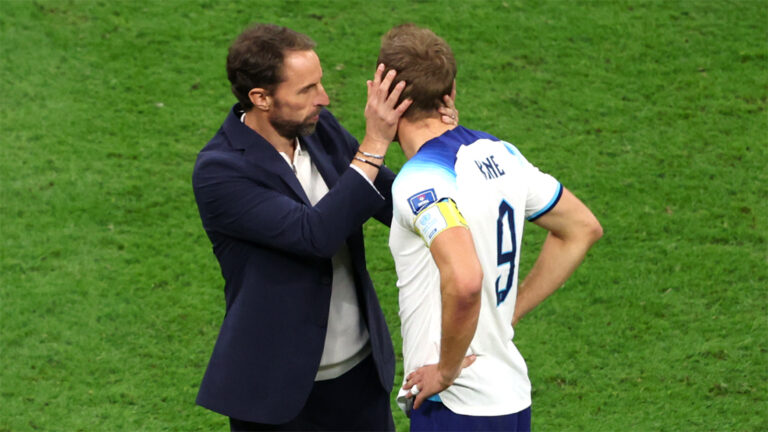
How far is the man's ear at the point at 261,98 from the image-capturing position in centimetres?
298

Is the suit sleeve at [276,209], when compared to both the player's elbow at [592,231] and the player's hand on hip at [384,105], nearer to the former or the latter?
the player's hand on hip at [384,105]

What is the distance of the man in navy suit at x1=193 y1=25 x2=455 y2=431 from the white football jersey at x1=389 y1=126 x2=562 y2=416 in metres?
0.26

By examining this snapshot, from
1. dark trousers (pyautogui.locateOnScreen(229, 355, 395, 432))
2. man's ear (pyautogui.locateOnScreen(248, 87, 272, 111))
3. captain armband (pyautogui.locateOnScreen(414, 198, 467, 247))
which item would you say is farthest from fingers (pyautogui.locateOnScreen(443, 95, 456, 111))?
dark trousers (pyautogui.locateOnScreen(229, 355, 395, 432))

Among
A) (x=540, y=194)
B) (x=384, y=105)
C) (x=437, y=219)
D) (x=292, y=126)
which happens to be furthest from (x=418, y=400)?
(x=292, y=126)

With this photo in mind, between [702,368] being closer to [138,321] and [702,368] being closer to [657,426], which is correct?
[657,426]

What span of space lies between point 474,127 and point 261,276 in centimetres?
386

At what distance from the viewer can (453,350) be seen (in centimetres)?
251

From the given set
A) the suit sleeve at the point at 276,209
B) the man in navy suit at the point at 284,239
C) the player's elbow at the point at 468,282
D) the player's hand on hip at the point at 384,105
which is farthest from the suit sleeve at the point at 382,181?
the player's elbow at the point at 468,282

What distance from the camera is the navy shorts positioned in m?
2.62

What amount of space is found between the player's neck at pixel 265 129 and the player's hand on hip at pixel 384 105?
452 mm

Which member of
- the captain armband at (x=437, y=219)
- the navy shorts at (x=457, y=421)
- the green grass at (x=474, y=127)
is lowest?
the green grass at (x=474, y=127)

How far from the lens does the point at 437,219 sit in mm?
2412

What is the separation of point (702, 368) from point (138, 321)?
2.94 metres

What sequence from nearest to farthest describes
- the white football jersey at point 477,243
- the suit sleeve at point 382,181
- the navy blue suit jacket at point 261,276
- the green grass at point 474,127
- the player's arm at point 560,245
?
the white football jersey at point 477,243 → the player's arm at point 560,245 → the navy blue suit jacket at point 261,276 → the suit sleeve at point 382,181 → the green grass at point 474,127
